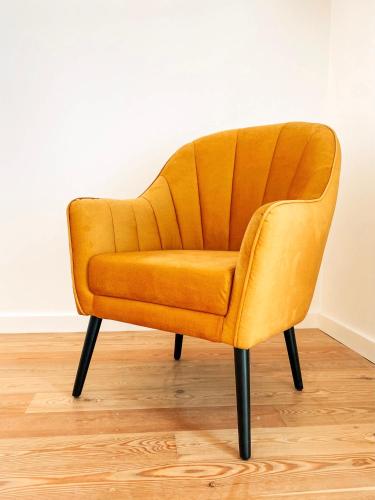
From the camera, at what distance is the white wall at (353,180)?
1.69 metres

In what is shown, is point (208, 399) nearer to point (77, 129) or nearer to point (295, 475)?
point (295, 475)

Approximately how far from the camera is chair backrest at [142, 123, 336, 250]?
55.5 inches

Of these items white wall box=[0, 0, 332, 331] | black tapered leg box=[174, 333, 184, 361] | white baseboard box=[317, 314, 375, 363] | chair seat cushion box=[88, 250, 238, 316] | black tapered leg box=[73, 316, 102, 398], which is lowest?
white baseboard box=[317, 314, 375, 363]

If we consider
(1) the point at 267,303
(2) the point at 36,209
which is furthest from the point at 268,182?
(2) the point at 36,209

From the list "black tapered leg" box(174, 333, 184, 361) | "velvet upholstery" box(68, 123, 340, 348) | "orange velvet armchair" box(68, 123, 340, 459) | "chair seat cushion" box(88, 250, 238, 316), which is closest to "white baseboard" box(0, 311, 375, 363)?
"black tapered leg" box(174, 333, 184, 361)

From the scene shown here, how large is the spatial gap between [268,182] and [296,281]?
19.0 inches

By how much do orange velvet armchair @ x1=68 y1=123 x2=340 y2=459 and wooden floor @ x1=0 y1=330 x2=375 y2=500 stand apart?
10 centimetres

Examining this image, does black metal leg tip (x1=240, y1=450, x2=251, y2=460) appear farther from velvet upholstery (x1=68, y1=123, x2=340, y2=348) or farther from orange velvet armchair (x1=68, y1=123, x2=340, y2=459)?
velvet upholstery (x1=68, y1=123, x2=340, y2=348)

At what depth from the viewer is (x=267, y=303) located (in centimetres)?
98

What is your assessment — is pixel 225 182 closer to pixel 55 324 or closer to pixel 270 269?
pixel 270 269

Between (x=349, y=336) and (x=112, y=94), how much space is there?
1.59 meters

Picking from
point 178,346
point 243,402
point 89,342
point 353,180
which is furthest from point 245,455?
point 353,180

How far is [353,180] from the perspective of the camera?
183 cm

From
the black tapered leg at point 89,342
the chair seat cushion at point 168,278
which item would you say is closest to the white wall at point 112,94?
the black tapered leg at point 89,342
